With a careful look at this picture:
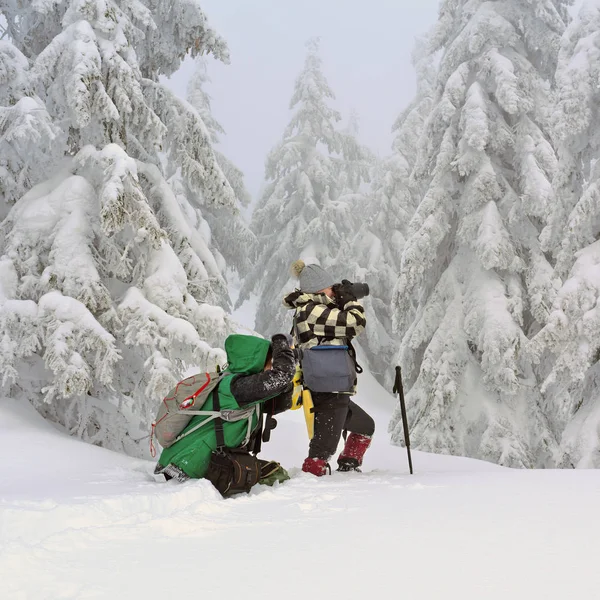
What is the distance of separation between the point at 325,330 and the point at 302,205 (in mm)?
19708

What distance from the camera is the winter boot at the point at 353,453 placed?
5828 mm

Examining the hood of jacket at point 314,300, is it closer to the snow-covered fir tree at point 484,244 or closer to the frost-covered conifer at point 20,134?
the frost-covered conifer at point 20,134

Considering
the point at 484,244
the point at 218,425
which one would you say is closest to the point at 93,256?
the point at 218,425

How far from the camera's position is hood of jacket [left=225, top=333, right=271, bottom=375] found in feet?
15.7

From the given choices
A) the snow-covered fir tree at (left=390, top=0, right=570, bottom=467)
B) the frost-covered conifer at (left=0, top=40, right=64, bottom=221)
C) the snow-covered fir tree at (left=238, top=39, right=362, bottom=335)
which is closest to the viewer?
the frost-covered conifer at (left=0, top=40, right=64, bottom=221)

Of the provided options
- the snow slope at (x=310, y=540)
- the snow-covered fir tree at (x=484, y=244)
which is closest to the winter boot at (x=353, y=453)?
the snow slope at (x=310, y=540)

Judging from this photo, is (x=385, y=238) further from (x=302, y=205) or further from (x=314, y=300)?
(x=314, y=300)

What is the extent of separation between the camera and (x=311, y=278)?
5.62 m

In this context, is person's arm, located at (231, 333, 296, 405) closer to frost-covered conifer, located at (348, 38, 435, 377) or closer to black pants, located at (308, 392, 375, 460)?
black pants, located at (308, 392, 375, 460)

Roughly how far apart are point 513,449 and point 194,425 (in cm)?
885

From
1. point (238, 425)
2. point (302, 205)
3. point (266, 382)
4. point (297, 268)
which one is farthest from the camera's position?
point (302, 205)

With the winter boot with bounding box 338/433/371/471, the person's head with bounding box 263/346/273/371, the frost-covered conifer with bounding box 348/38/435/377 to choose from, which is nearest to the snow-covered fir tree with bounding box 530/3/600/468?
the winter boot with bounding box 338/433/371/471

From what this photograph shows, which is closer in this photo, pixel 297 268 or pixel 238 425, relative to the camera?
pixel 238 425

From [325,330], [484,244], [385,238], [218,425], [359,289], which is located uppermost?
[385,238]
